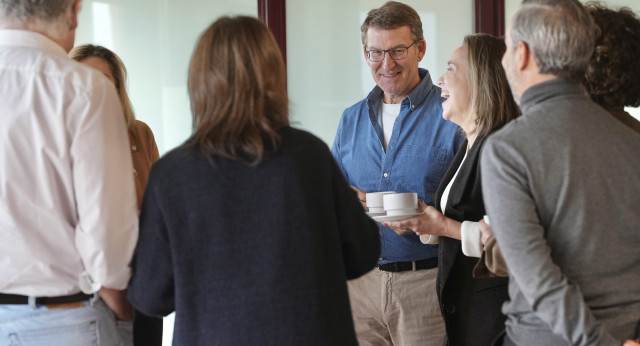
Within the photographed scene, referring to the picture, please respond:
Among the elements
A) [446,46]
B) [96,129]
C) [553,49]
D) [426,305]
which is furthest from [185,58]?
[553,49]

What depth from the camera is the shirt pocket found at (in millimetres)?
2814

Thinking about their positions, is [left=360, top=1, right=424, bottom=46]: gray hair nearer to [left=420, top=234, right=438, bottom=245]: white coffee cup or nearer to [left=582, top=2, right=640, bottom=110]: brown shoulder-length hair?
[left=420, top=234, right=438, bottom=245]: white coffee cup

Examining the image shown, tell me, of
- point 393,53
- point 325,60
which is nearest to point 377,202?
point 393,53

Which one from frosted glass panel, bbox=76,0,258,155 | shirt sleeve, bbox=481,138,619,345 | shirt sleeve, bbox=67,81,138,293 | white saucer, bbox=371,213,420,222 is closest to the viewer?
shirt sleeve, bbox=481,138,619,345

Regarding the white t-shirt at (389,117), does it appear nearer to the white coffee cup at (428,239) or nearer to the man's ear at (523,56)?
the white coffee cup at (428,239)

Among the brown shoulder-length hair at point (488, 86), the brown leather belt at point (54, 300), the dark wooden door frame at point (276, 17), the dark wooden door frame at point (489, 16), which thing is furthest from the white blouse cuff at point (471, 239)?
the dark wooden door frame at point (489, 16)

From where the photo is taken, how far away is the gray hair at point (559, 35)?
163cm

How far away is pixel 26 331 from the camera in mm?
1676

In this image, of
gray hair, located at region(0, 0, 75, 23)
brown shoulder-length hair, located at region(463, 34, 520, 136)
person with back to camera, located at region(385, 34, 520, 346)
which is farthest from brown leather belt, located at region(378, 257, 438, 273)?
gray hair, located at region(0, 0, 75, 23)

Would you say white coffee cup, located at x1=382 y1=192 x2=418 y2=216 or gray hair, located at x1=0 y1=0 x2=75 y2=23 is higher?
gray hair, located at x1=0 y1=0 x2=75 y2=23

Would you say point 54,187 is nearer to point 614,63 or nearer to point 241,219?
point 241,219

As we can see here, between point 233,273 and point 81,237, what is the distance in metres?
0.35

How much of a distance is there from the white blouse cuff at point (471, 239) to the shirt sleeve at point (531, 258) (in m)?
0.69

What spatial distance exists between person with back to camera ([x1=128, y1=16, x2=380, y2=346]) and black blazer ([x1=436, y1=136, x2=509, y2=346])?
0.75 m
